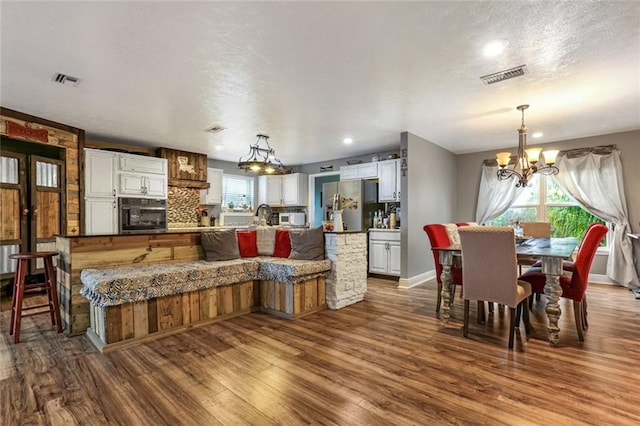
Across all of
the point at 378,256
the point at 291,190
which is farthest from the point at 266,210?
the point at 378,256

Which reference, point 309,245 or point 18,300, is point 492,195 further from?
point 18,300

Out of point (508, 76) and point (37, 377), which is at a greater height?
point (508, 76)

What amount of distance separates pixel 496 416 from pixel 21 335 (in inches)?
156

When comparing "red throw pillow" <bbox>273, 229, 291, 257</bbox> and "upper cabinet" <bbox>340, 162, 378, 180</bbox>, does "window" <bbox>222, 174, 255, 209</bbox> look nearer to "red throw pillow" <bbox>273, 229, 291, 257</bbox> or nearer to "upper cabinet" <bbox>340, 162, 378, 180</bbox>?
"upper cabinet" <bbox>340, 162, 378, 180</bbox>

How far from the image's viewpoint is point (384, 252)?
5.57m

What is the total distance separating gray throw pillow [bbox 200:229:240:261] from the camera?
3.68 metres

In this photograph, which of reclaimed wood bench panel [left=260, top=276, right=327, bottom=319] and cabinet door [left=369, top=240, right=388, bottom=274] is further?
cabinet door [left=369, top=240, right=388, bottom=274]

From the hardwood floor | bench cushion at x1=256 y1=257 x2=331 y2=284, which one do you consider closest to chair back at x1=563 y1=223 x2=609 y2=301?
the hardwood floor

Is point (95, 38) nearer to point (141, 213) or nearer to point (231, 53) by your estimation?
point (231, 53)

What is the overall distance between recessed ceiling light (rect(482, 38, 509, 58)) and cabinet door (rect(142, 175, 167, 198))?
529 centimetres

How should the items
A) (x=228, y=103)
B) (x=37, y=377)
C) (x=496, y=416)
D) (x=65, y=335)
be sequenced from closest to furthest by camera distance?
(x=496, y=416), (x=37, y=377), (x=65, y=335), (x=228, y=103)

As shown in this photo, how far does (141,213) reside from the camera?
533 centimetres

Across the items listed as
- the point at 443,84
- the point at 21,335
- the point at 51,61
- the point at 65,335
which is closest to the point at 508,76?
the point at 443,84

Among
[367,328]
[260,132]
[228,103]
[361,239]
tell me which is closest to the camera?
[367,328]
